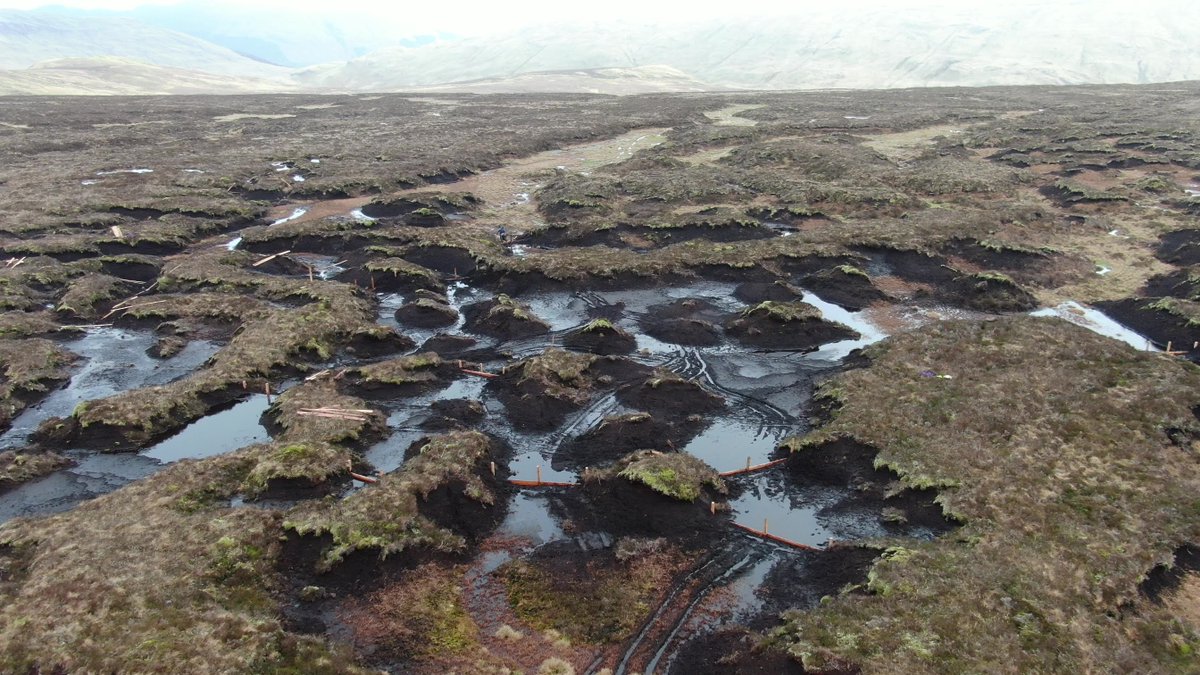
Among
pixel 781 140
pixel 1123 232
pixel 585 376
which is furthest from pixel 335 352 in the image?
pixel 781 140

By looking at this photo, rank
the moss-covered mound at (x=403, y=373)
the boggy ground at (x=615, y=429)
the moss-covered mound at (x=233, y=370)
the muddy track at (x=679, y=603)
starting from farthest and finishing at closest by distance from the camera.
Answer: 1. the moss-covered mound at (x=403, y=373)
2. the moss-covered mound at (x=233, y=370)
3. the boggy ground at (x=615, y=429)
4. the muddy track at (x=679, y=603)

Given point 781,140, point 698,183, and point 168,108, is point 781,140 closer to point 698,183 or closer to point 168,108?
point 698,183

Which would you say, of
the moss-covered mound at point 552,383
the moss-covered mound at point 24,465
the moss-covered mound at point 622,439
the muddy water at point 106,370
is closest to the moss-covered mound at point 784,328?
the moss-covered mound at point 552,383

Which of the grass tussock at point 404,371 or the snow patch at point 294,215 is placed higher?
the snow patch at point 294,215

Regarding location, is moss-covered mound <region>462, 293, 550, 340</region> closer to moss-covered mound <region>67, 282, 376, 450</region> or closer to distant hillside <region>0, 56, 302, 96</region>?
moss-covered mound <region>67, 282, 376, 450</region>

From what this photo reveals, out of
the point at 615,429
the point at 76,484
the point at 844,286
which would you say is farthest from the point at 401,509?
the point at 844,286

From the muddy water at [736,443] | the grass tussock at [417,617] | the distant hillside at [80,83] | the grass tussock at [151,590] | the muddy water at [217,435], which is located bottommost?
the grass tussock at [417,617]

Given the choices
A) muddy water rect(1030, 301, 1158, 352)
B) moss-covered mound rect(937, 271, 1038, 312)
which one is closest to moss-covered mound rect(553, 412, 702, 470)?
moss-covered mound rect(937, 271, 1038, 312)

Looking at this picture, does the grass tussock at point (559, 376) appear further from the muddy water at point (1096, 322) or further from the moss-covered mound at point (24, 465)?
the muddy water at point (1096, 322)
